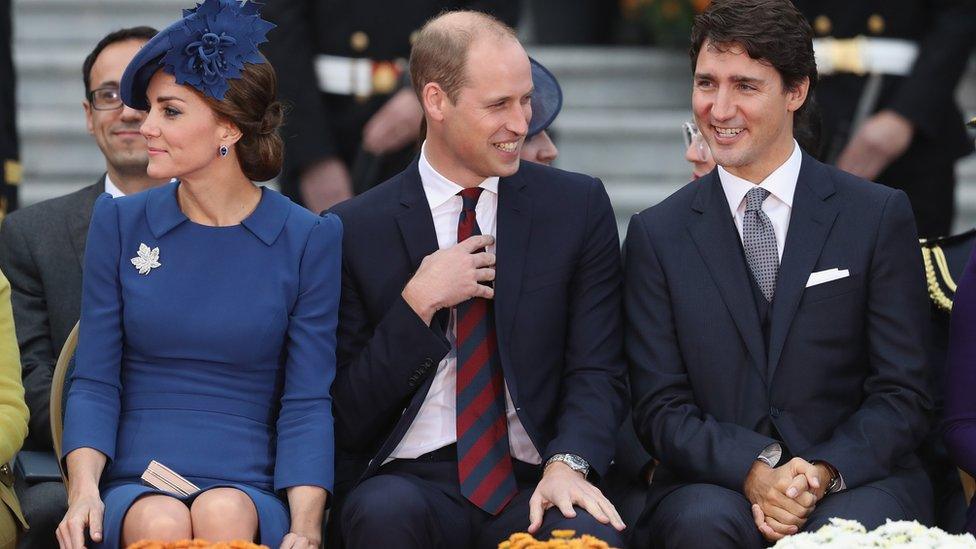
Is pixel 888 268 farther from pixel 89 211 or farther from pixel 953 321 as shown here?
pixel 89 211

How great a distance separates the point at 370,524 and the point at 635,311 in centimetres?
88

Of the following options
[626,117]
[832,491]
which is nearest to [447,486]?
[832,491]

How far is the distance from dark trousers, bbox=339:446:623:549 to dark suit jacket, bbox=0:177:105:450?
1057mm

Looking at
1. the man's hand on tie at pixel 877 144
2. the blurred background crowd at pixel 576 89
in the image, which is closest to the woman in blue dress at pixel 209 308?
the blurred background crowd at pixel 576 89

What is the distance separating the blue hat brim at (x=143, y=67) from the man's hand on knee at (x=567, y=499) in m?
1.35

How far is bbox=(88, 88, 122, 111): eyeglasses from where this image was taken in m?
4.88

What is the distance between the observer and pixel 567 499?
12.7 ft

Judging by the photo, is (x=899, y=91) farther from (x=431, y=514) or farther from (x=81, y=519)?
(x=81, y=519)

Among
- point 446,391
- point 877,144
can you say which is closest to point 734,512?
point 446,391

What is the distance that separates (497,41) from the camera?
421 centimetres

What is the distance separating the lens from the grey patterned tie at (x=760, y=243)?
415cm

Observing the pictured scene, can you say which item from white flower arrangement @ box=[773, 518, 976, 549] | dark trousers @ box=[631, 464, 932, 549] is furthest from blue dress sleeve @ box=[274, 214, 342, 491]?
white flower arrangement @ box=[773, 518, 976, 549]

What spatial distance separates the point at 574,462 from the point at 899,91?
92.2 inches

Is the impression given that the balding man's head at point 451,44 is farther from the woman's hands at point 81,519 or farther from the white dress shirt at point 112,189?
the woman's hands at point 81,519
